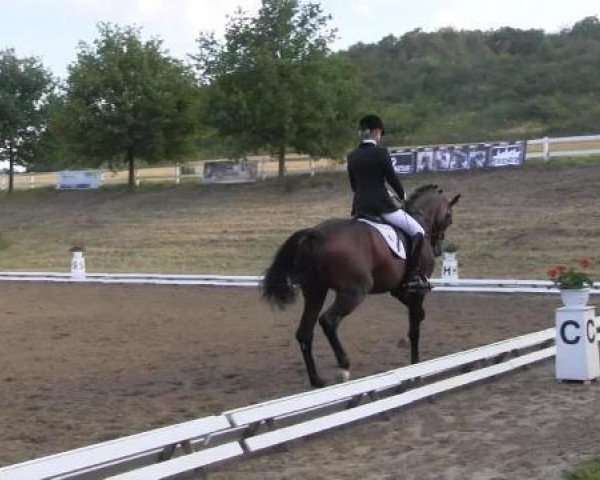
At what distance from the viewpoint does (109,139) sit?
40.2 m

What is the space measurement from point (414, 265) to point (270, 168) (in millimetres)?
30224

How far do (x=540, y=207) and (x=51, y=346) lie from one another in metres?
17.3

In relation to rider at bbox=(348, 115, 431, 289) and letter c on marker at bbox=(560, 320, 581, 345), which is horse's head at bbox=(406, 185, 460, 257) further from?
letter c on marker at bbox=(560, 320, 581, 345)

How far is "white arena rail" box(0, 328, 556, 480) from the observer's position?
18.6ft

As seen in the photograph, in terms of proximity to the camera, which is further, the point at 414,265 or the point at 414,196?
the point at 414,196

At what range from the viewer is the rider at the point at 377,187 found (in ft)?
31.9

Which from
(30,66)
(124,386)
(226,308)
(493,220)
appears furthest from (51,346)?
(30,66)

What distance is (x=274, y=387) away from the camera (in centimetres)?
938

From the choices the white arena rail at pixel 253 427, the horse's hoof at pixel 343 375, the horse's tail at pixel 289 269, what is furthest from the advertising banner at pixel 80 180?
the white arena rail at pixel 253 427

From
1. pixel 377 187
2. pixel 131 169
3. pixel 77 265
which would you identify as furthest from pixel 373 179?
pixel 131 169

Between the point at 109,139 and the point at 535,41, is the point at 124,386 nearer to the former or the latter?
the point at 109,139

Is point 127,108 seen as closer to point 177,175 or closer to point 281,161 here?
point 177,175

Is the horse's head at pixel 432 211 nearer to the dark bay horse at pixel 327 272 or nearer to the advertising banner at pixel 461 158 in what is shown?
the dark bay horse at pixel 327 272

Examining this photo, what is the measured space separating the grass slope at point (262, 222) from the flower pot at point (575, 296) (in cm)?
1179
